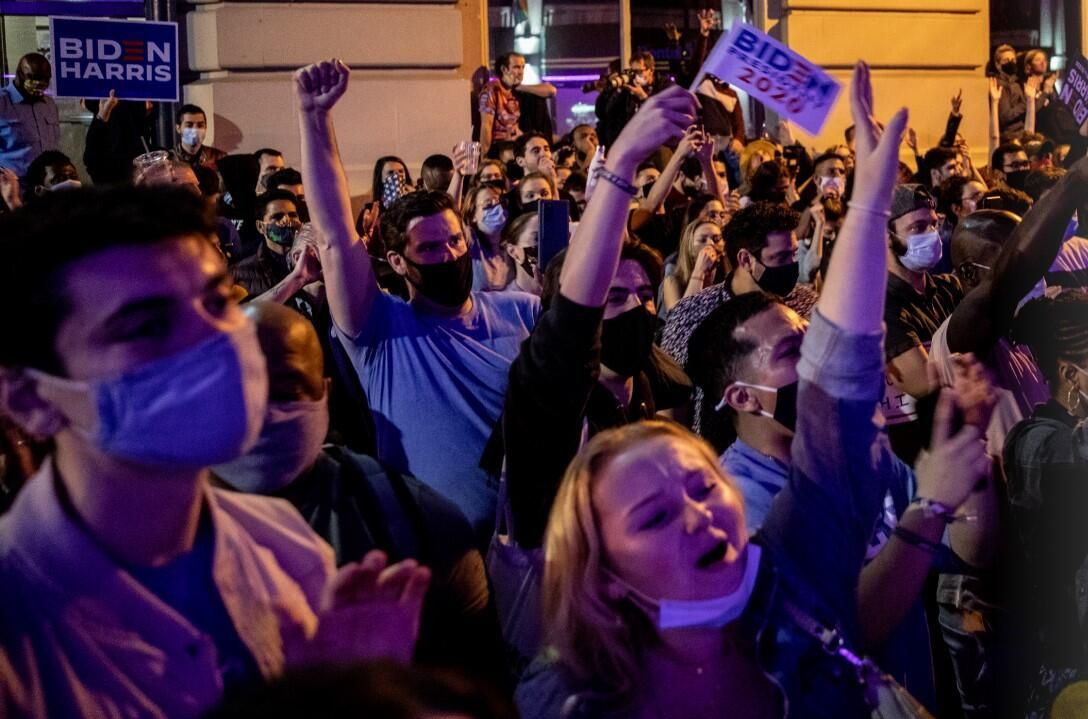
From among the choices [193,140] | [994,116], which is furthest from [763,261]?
[994,116]

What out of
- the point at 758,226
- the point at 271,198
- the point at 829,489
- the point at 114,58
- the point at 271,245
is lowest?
the point at 829,489

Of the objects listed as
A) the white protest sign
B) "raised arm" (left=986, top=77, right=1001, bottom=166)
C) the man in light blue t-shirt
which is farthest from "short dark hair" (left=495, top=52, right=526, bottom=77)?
the white protest sign

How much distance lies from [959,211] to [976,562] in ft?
16.4

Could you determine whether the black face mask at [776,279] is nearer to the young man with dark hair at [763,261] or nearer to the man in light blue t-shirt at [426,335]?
the young man with dark hair at [763,261]

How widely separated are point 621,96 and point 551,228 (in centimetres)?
773

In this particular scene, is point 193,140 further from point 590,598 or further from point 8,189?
point 590,598

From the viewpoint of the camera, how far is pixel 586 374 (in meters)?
2.86

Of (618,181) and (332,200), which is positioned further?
(332,200)

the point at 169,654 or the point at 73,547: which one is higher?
the point at 73,547

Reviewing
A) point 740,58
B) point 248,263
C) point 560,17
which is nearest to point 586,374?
point 740,58

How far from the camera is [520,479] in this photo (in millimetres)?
3020

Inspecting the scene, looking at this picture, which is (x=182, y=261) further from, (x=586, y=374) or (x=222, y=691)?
(x=586, y=374)

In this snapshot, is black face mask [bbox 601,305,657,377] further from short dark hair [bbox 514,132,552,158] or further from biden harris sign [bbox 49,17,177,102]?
short dark hair [bbox 514,132,552,158]

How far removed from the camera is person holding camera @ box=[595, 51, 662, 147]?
11.8 metres
